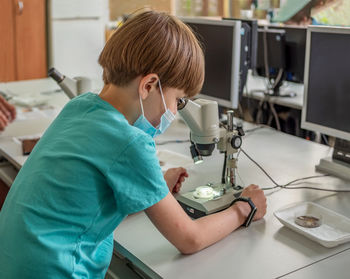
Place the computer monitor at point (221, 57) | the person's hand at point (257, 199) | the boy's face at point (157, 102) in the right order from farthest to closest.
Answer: the computer monitor at point (221, 57)
the person's hand at point (257, 199)
the boy's face at point (157, 102)

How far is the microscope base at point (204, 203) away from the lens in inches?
55.6

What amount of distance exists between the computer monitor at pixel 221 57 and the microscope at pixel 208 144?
0.63 meters

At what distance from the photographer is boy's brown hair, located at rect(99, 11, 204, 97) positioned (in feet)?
3.62

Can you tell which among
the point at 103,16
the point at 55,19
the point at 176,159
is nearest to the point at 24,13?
the point at 55,19

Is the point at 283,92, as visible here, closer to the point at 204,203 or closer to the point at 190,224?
the point at 204,203

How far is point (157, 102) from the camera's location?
46.0 inches

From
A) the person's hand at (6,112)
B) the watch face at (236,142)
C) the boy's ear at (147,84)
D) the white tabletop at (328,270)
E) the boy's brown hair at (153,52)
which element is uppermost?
the boy's brown hair at (153,52)

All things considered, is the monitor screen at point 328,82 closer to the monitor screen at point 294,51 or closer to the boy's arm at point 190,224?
the boy's arm at point 190,224

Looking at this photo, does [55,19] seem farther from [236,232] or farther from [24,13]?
[236,232]

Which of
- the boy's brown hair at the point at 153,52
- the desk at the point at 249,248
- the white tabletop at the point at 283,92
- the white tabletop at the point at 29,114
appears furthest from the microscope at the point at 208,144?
the white tabletop at the point at 283,92

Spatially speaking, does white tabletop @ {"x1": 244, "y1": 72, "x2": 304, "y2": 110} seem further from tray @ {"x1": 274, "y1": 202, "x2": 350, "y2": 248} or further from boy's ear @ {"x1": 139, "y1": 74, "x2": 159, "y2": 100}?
boy's ear @ {"x1": 139, "y1": 74, "x2": 159, "y2": 100}

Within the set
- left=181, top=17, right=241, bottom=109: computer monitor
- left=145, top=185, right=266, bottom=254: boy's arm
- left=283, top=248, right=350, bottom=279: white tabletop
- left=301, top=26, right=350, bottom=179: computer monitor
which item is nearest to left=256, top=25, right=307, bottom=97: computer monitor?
left=181, top=17, right=241, bottom=109: computer monitor

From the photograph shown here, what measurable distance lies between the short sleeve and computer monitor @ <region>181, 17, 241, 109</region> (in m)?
1.08

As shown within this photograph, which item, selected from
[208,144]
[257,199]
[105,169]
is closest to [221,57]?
[208,144]
